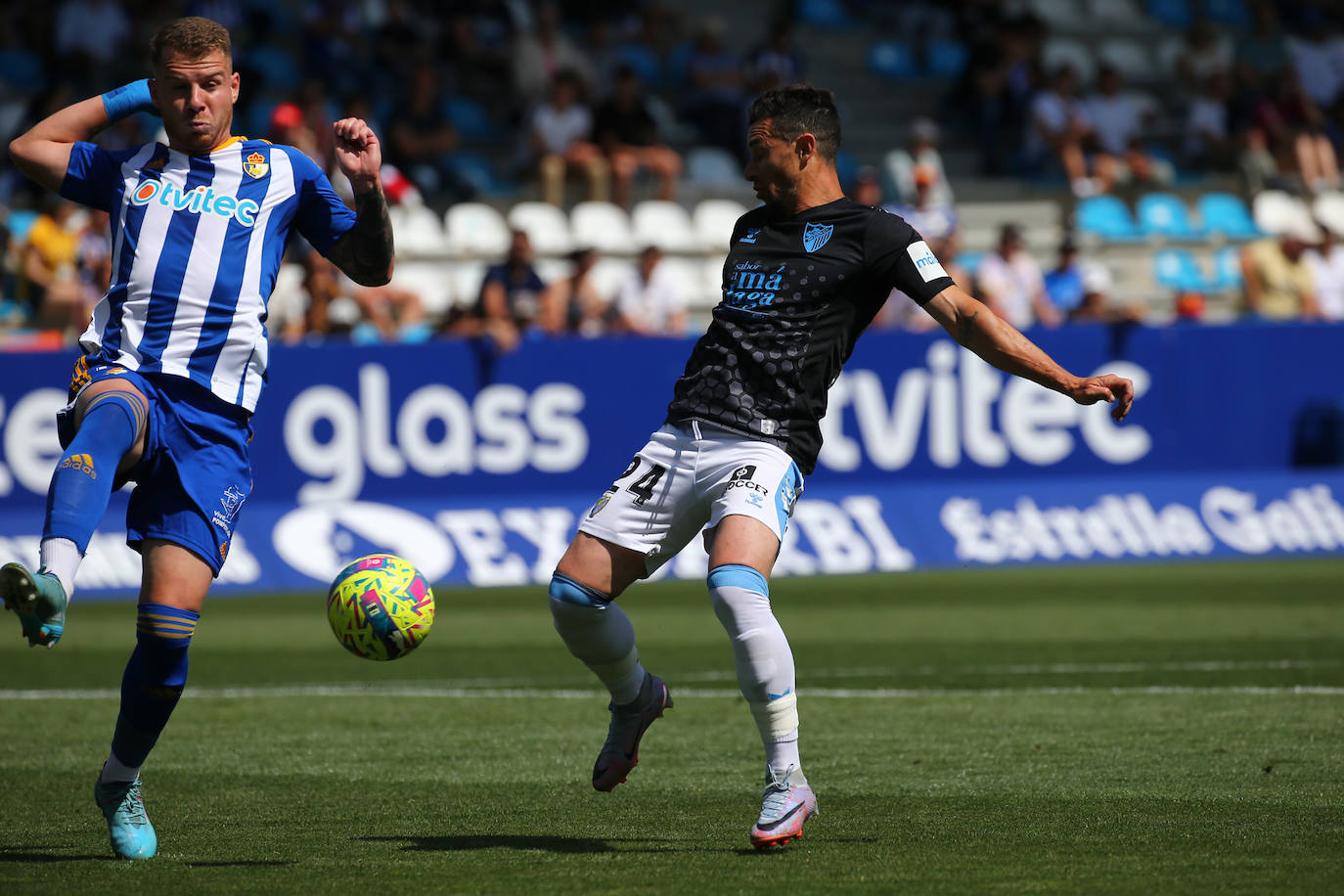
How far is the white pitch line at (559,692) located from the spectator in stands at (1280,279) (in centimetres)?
1138

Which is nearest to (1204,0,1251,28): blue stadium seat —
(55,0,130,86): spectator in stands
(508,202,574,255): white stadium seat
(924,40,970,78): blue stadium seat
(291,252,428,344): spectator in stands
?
(924,40,970,78): blue stadium seat

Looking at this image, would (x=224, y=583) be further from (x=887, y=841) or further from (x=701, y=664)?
(x=887, y=841)

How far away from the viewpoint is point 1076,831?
529 centimetres

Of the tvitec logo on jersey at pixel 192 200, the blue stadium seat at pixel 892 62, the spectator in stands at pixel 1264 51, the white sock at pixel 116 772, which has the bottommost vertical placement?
the white sock at pixel 116 772

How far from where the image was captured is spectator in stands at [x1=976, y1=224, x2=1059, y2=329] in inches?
709

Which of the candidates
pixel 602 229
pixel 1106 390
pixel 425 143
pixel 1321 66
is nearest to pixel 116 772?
pixel 1106 390

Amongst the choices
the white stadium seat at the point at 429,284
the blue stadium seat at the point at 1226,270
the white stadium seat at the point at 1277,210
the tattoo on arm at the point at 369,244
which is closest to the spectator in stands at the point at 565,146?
the white stadium seat at the point at 429,284

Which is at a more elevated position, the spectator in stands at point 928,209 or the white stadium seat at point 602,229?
the spectator in stands at point 928,209

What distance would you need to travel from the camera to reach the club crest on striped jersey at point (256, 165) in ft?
17.8

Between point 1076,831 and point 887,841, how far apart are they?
58 cm

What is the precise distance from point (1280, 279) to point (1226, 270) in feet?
6.63

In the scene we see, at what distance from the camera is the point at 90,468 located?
4.81 metres

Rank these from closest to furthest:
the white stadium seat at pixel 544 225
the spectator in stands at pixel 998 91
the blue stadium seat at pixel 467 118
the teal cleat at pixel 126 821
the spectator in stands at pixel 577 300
→ the teal cleat at pixel 126 821 < the spectator in stands at pixel 577 300 < the white stadium seat at pixel 544 225 < the blue stadium seat at pixel 467 118 < the spectator in stands at pixel 998 91

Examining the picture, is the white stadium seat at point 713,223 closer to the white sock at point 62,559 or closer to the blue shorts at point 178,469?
the blue shorts at point 178,469
